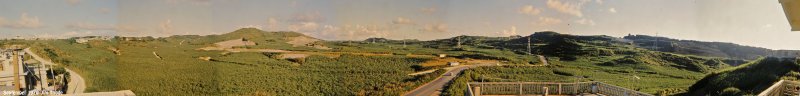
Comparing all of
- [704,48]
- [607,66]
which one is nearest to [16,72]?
[607,66]

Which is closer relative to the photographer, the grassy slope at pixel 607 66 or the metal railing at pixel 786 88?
the metal railing at pixel 786 88

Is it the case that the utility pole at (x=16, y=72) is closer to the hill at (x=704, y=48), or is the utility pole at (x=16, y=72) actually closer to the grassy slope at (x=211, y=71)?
the grassy slope at (x=211, y=71)

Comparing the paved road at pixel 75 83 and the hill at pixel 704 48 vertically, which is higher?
the hill at pixel 704 48

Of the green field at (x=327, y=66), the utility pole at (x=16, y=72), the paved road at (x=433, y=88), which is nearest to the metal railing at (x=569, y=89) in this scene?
the green field at (x=327, y=66)

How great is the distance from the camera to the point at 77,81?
8.32 meters

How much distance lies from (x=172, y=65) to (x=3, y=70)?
4363 mm

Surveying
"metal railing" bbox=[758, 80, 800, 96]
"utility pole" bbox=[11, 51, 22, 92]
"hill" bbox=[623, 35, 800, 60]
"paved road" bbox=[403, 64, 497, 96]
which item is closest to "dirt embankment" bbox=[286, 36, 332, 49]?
"paved road" bbox=[403, 64, 497, 96]

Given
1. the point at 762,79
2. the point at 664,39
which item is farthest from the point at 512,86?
the point at 664,39

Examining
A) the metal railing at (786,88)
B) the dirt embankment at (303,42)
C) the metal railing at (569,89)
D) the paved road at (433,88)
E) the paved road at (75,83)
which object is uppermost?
the dirt embankment at (303,42)

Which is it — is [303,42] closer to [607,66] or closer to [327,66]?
[327,66]

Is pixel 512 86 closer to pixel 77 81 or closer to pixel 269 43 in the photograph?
pixel 77 81

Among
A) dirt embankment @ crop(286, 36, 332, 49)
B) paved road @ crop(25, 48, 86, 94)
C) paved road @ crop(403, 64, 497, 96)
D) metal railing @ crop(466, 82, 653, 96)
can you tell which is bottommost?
paved road @ crop(403, 64, 497, 96)

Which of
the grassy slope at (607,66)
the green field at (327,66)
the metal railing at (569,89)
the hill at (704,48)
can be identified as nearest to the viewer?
the metal railing at (569,89)

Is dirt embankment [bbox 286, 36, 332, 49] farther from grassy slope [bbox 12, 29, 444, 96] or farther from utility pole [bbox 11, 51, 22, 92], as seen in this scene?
utility pole [bbox 11, 51, 22, 92]
